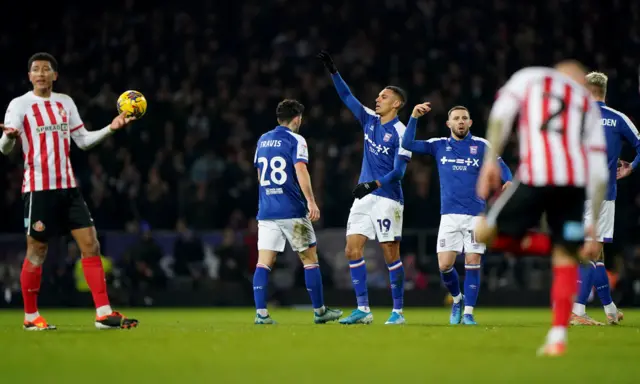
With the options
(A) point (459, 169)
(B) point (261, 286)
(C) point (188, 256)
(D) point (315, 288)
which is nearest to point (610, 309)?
(A) point (459, 169)

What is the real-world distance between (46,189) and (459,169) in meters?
4.04

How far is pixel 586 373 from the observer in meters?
5.37

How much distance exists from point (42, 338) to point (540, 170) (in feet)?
13.3

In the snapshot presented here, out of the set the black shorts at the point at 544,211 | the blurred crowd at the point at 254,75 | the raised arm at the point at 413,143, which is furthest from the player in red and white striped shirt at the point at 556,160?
the blurred crowd at the point at 254,75

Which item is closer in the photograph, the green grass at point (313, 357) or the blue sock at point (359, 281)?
the green grass at point (313, 357)

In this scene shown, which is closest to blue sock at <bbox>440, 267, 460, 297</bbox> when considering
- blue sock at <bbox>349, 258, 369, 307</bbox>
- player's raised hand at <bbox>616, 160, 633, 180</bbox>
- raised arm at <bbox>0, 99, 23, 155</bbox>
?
blue sock at <bbox>349, 258, 369, 307</bbox>

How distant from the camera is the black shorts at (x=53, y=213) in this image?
8.94m

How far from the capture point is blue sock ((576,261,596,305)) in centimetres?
1056

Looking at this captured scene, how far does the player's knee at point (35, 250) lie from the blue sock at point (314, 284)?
105 inches

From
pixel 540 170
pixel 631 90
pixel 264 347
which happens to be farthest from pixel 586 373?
pixel 631 90

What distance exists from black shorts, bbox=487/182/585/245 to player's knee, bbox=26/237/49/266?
4.30 metres

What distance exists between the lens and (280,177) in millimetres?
10625

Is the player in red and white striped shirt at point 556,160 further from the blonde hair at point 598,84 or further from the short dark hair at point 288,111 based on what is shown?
the short dark hair at point 288,111

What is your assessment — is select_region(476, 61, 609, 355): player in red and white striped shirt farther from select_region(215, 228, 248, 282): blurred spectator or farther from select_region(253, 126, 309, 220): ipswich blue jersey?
select_region(215, 228, 248, 282): blurred spectator
